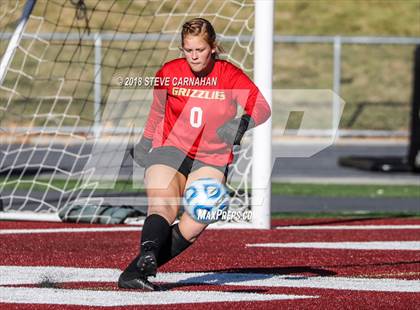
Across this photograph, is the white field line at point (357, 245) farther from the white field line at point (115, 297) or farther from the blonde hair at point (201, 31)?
the blonde hair at point (201, 31)

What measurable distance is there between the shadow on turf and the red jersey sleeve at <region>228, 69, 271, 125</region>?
3.53 ft

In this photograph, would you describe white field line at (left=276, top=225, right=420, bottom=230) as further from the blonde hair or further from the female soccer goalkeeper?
the blonde hair

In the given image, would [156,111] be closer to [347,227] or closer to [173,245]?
[173,245]

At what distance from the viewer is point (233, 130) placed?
649 cm

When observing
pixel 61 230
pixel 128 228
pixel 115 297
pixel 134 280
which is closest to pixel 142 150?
pixel 134 280

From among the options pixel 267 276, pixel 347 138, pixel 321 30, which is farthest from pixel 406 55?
pixel 267 276

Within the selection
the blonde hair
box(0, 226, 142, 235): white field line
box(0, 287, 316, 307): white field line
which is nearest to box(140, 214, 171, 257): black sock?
box(0, 287, 316, 307): white field line

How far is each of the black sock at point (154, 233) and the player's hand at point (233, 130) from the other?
0.59 m

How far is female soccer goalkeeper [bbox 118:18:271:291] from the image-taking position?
6758 millimetres

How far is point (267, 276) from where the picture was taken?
7570 millimetres

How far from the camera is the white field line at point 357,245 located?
30.4 ft

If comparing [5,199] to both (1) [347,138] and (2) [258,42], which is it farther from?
(1) [347,138]

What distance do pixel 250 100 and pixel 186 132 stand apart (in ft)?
1.35

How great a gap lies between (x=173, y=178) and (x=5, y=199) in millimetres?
5852
